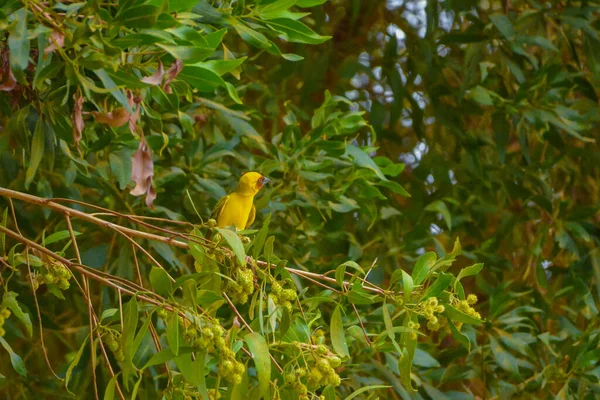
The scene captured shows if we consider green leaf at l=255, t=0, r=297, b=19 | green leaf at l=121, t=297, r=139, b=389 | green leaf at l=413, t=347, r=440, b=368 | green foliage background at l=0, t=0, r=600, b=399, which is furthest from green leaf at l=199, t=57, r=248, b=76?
green leaf at l=413, t=347, r=440, b=368

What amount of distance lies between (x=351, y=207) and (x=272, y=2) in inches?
32.7

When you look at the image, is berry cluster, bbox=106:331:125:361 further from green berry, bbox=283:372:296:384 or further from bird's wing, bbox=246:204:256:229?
bird's wing, bbox=246:204:256:229

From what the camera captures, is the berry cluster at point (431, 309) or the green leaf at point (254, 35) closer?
the berry cluster at point (431, 309)

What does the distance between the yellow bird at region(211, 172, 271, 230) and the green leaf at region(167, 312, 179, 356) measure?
41.9 inches

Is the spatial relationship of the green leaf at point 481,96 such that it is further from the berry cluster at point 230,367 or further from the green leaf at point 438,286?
the berry cluster at point 230,367

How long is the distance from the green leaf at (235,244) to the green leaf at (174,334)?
10 cm

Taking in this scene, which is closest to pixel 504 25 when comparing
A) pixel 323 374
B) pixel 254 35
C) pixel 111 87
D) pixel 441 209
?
pixel 441 209

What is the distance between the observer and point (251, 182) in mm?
2324

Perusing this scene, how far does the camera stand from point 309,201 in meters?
2.36

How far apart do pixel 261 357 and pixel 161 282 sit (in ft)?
0.60

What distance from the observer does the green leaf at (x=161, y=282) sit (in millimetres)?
1281

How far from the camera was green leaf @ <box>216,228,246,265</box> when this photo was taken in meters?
1.22

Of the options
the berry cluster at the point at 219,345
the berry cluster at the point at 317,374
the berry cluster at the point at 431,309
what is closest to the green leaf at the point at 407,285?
the berry cluster at the point at 431,309

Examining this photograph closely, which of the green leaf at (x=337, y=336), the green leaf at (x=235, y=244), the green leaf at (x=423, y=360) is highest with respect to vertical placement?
the green leaf at (x=235, y=244)
